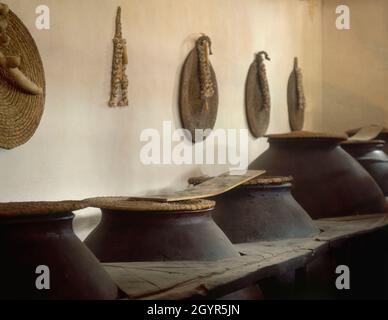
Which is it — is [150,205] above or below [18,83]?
below

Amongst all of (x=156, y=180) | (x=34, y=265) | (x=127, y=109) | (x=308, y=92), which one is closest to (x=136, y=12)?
(x=127, y=109)

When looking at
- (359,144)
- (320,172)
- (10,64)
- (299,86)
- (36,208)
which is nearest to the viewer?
(36,208)

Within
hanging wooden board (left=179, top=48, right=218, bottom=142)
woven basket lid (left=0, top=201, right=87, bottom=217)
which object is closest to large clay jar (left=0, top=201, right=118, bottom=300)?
woven basket lid (left=0, top=201, right=87, bottom=217)

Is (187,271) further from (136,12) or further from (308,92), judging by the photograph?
(308,92)

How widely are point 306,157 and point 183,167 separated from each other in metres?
1.14

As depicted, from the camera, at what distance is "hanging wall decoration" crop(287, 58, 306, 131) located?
8586 millimetres

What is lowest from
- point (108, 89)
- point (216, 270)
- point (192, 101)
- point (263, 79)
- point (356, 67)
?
point (216, 270)

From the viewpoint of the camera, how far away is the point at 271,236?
14.2 feet

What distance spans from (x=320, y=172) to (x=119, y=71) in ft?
5.62

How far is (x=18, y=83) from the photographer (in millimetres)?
3879

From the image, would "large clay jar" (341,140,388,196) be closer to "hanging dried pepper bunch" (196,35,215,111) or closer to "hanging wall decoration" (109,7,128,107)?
"hanging dried pepper bunch" (196,35,215,111)

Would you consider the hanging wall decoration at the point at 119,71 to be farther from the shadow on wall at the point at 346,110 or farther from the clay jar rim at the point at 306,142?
the shadow on wall at the point at 346,110

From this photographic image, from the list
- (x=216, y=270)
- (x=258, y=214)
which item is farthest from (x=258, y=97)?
(x=216, y=270)

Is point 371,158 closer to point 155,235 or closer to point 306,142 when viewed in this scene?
point 306,142
